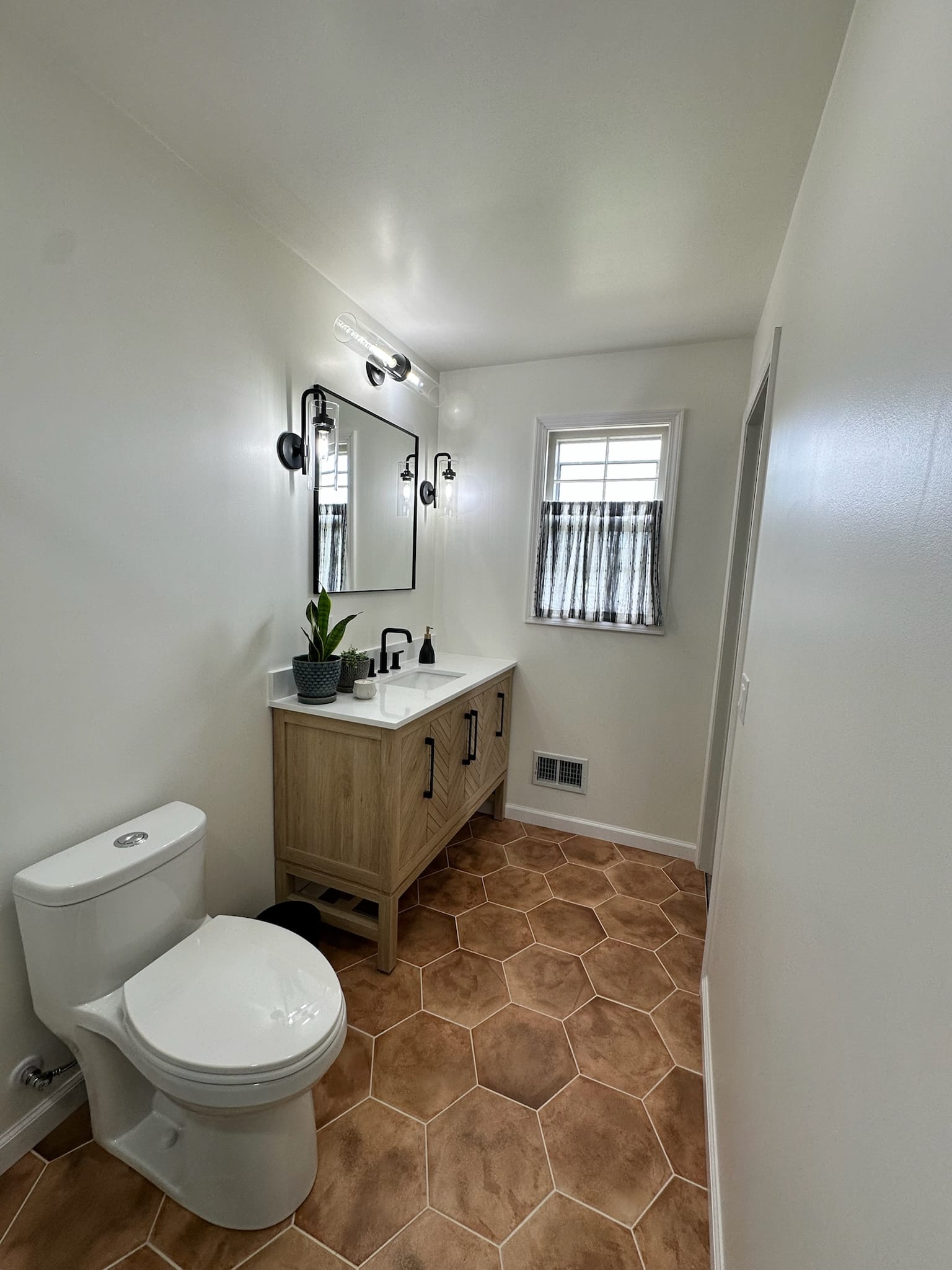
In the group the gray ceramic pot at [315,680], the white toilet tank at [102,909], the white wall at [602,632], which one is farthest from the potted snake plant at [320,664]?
the white wall at [602,632]

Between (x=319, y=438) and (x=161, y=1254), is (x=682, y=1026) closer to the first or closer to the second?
(x=161, y=1254)

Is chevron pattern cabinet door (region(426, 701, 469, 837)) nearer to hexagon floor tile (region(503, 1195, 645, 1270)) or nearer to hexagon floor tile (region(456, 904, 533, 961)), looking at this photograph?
hexagon floor tile (region(456, 904, 533, 961))

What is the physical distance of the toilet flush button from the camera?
1306mm

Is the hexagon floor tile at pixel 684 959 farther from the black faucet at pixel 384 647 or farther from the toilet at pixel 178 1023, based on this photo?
the black faucet at pixel 384 647

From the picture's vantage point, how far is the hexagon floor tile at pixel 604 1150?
122 cm

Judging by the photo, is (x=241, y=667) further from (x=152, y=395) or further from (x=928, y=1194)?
(x=928, y=1194)

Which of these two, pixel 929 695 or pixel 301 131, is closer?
pixel 929 695

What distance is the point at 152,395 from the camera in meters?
1.45

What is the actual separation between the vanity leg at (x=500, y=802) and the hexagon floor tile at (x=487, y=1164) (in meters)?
1.59

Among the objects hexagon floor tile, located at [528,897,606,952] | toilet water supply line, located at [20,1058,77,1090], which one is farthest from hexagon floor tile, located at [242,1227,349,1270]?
hexagon floor tile, located at [528,897,606,952]

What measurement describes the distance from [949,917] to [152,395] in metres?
1.85

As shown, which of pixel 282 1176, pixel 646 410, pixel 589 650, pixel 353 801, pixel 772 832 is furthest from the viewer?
pixel 589 650

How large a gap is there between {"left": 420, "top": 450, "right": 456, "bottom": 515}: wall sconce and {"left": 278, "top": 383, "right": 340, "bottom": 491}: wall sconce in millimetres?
885

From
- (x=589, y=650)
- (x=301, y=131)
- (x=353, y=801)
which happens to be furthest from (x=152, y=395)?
(x=589, y=650)
